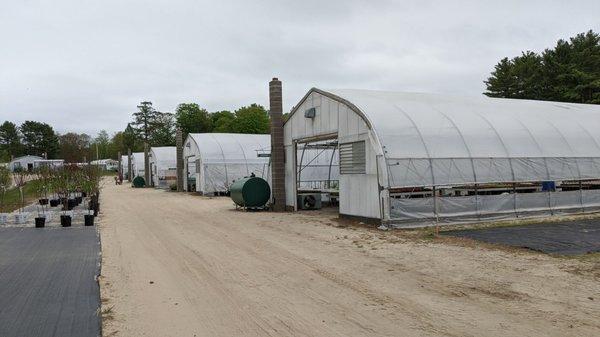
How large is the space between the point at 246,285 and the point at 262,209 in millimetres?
13783

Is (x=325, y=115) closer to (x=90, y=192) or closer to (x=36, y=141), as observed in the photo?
(x=90, y=192)

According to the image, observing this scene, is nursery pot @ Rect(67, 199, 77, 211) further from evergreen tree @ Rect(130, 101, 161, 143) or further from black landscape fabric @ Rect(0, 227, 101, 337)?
evergreen tree @ Rect(130, 101, 161, 143)

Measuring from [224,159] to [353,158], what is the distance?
19.5 m

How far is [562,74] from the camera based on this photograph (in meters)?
42.3

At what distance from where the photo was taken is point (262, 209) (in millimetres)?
21625

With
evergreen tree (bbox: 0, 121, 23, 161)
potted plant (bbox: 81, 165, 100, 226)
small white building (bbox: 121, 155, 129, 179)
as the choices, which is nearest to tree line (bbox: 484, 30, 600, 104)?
potted plant (bbox: 81, 165, 100, 226)

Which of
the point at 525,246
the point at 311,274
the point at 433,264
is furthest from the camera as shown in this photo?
the point at 525,246

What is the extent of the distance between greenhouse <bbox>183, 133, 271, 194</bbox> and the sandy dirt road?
827 inches

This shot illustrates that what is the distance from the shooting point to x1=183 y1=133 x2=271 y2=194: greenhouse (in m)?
34.0

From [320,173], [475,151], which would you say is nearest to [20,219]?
[320,173]

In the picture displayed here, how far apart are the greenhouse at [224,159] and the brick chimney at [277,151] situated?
11.3m

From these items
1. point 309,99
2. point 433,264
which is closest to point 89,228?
point 309,99

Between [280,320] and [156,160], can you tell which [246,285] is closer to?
[280,320]

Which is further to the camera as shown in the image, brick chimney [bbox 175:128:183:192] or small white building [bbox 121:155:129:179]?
small white building [bbox 121:155:129:179]
